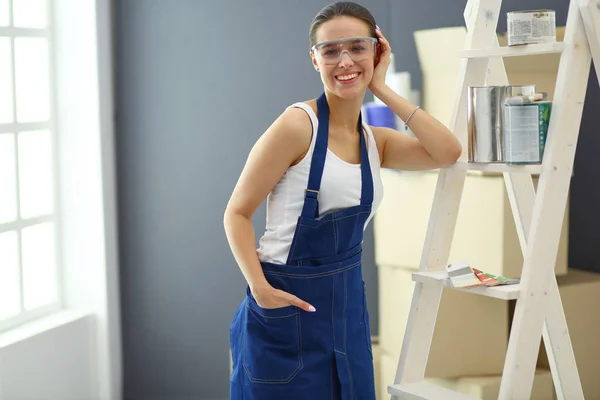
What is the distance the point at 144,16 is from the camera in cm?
368

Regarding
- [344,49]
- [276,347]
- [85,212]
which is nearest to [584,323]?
[276,347]

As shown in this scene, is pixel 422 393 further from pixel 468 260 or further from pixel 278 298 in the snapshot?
pixel 468 260

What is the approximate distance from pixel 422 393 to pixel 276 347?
16.2 inches

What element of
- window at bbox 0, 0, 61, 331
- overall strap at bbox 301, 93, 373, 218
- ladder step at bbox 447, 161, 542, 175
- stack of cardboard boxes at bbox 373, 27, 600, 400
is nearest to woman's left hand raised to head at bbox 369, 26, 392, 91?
overall strap at bbox 301, 93, 373, 218

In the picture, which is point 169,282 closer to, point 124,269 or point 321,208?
point 124,269

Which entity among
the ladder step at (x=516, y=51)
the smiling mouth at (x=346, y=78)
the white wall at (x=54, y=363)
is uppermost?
the ladder step at (x=516, y=51)

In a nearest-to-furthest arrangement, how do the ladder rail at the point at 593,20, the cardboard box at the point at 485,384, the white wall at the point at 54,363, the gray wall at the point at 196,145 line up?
1. the ladder rail at the point at 593,20
2. the white wall at the point at 54,363
3. the cardboard box at the point at 485,384
4. the gray wall at the point at 196,145

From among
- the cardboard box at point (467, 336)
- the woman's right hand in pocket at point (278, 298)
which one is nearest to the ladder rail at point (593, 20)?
the woman's right hand in pocket at point (278, 298)

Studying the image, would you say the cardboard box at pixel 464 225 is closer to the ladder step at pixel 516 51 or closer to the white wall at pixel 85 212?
the ladder step at pixel 516 51

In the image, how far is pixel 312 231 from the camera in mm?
2105

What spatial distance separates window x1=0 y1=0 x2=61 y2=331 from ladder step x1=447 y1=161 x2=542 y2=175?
1724 millimetres

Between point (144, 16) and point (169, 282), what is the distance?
1.10 m

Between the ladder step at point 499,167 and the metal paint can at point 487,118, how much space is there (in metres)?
0.02

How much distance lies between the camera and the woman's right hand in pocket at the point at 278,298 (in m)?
2.09
